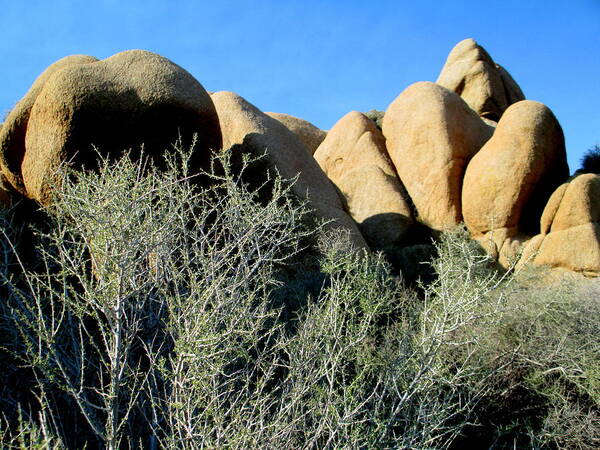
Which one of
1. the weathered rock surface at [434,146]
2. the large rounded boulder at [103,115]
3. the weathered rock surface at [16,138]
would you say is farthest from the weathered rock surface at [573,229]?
the weathered rock surface at [16,138]

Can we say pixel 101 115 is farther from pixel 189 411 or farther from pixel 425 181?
pixel 425 181

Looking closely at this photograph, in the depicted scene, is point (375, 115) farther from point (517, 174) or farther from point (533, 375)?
point (533, 375)

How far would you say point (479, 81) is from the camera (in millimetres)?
18234

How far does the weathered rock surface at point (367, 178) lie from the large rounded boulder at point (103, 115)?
5080 millimetres

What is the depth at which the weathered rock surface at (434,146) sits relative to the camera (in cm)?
1366

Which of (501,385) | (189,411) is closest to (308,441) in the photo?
(189,411)

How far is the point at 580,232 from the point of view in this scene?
11156 millimetres

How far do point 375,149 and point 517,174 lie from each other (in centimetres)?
410

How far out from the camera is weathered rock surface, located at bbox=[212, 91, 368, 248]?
35.9ft

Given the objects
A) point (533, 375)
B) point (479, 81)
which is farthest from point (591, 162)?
point (533, 375)

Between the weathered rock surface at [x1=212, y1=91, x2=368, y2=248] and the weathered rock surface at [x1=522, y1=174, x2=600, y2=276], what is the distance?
12.1 feet

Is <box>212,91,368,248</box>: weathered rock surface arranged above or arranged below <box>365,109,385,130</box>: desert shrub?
below

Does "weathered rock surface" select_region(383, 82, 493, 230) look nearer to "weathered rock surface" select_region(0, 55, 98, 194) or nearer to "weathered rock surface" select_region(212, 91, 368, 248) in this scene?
"weathered rock surface" select_region(212, 91, 368, 248)

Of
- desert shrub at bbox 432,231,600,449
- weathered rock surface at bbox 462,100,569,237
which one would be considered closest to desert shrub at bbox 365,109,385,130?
weathered rock surface at bbox 462,100,569,237
